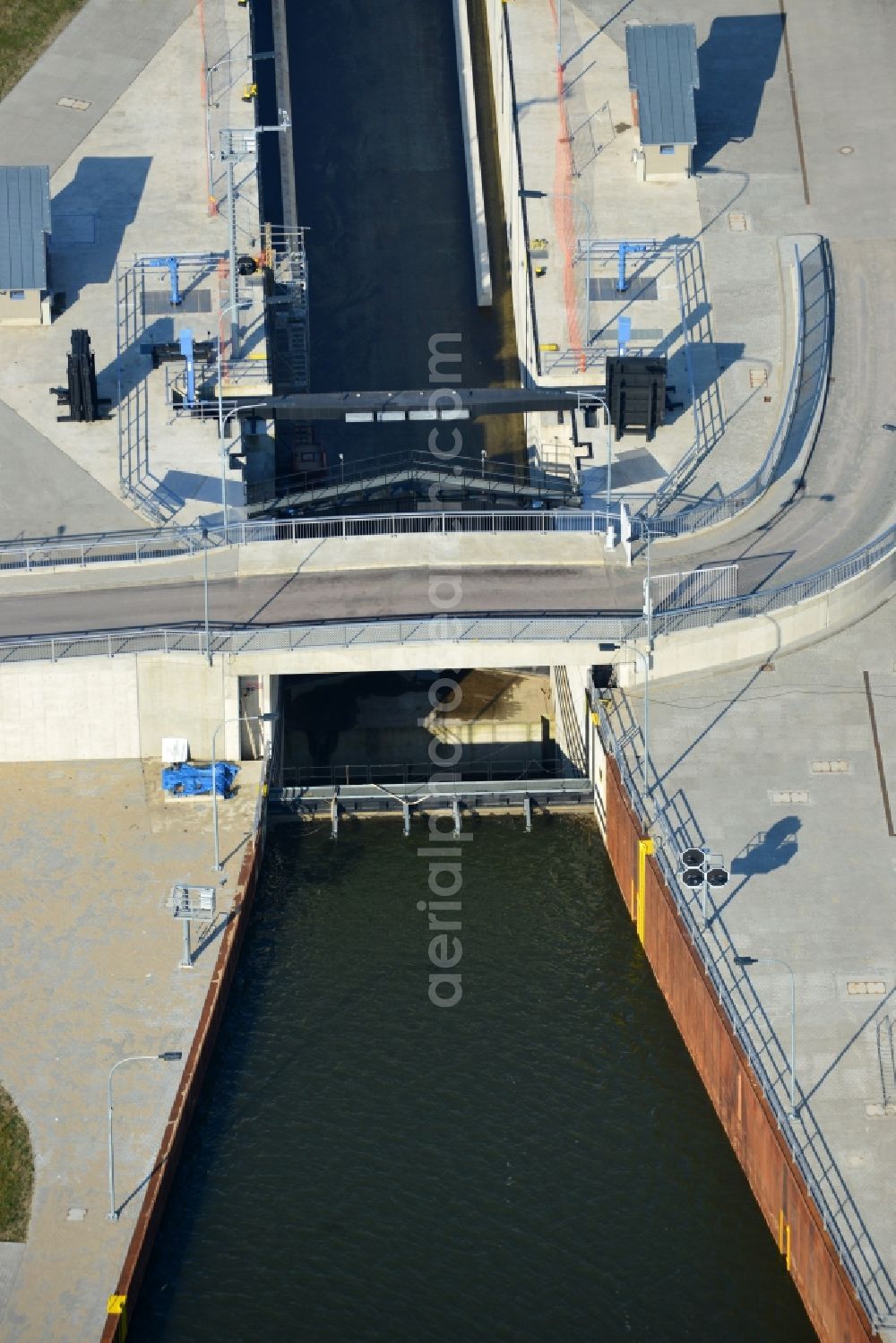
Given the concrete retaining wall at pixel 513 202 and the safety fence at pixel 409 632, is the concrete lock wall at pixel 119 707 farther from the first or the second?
the concrete retaining wall at pixel 513 202

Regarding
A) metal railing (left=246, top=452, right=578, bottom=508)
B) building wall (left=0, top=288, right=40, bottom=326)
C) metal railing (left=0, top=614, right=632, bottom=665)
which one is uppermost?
building wall (left=0, top=288, right=40, bottom=326)

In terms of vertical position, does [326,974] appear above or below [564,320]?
below

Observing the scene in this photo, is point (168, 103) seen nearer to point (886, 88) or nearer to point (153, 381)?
point (153, 381)

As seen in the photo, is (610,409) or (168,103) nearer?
(610,409)

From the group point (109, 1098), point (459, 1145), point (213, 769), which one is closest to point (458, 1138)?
point (459, 1145)

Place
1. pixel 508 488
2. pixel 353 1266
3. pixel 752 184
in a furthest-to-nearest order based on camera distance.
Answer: pixel 752 184
pixel 508 488
pixel 353 1266

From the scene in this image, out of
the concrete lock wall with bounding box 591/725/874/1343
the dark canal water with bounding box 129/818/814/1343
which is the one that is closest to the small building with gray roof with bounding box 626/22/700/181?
the concrete lock wall with bounding box 591/725/874/1343

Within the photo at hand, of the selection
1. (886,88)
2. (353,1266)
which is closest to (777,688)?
(353,1266)

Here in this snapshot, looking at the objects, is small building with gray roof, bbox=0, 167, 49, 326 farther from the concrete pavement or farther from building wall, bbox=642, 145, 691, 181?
the concrete pavement
